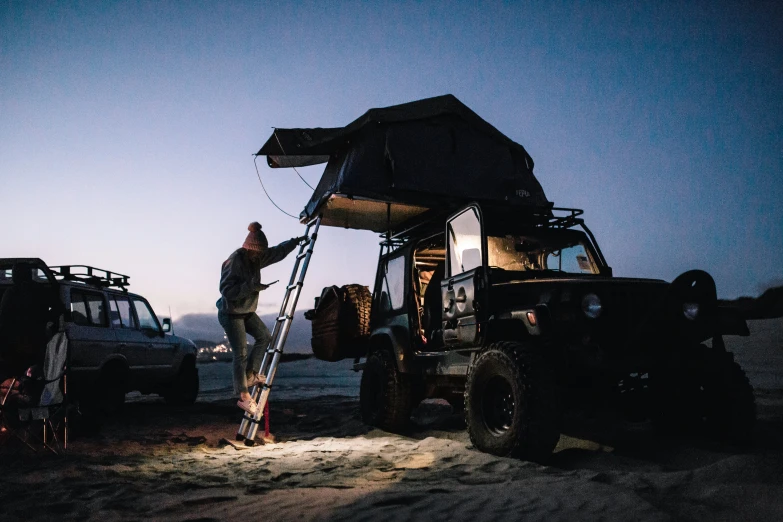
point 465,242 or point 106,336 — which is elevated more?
point 465,242

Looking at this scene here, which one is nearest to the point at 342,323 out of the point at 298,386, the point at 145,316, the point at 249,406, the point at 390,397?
the point at 390,397

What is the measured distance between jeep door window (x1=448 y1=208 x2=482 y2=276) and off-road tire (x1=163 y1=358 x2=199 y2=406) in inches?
257

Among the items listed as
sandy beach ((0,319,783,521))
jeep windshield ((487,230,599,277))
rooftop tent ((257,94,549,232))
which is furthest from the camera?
rooftop tent ((257,94,549,232))

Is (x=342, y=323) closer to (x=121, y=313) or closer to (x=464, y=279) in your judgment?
(x=464, y=279)

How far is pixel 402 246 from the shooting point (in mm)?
7246

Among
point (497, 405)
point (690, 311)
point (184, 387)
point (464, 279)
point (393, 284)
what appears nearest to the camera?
point (690, 311)

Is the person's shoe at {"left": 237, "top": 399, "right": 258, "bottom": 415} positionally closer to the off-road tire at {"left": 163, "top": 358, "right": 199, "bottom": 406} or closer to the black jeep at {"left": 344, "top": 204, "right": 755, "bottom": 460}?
the black jeep at {"left": 344, "top": 204, "right": 755, "bottom": 460}

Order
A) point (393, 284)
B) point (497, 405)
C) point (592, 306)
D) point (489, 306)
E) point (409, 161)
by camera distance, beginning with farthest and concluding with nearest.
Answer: point (393, 284)
point (409, 161)
point (489, 306)
point (497, 405)
point (592, 306)

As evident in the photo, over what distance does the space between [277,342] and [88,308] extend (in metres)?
2.94

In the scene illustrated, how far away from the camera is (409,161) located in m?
7.00

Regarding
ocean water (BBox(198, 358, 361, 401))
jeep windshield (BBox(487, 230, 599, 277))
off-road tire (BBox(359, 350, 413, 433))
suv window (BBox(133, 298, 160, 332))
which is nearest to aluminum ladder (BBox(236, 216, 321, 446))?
off-road tire (BBox(359, 350, 413, 433))

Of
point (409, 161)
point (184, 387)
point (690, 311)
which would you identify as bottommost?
point (184, 387)

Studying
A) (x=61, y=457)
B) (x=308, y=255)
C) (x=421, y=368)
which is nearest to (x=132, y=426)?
(x=61, y=457)

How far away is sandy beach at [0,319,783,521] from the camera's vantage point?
2939 millimetres
